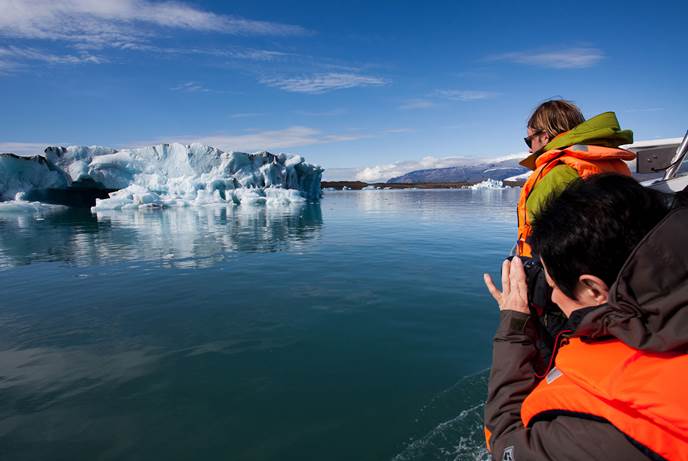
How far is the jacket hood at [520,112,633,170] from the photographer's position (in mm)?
2266

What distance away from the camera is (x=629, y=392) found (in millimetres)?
972

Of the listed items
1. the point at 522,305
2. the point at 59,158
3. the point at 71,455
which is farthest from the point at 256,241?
the point at 59,158

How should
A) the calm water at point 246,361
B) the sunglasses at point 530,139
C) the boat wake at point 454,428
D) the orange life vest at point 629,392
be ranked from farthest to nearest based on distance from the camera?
the calm water at point 246,361 → the boat wake at point 454,428 → the sunglasses at point 530,139 → the orange life vest at point 629,392

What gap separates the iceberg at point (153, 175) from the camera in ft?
123

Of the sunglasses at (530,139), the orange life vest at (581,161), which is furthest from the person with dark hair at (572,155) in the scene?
the sunglasses at (530,139)

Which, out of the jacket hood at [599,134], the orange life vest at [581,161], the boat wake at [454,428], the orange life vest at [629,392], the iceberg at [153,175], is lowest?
the boat wake at [454,428]

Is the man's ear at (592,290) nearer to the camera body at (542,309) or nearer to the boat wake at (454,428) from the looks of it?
the camera body at (542,309)

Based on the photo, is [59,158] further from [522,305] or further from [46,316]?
[522,305]

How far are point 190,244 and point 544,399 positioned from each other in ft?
48.3

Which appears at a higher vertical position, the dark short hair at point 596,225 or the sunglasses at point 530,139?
the sunglasses at point 530,139

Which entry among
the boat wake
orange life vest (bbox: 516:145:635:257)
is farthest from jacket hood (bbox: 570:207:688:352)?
the boat wake

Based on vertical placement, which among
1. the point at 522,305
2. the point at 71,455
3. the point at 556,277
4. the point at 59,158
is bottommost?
the point at 71,455

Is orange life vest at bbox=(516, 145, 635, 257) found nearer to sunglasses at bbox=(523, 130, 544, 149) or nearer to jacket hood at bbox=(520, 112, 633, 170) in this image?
jacket hood at bbox=(520, 112, 633, 170)

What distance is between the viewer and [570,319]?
4.23 ft
